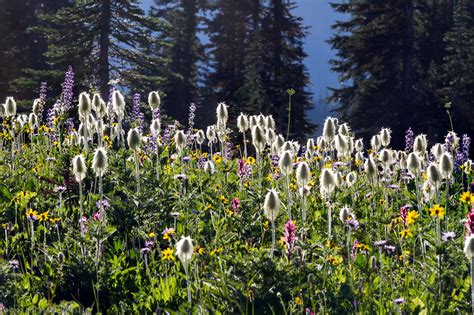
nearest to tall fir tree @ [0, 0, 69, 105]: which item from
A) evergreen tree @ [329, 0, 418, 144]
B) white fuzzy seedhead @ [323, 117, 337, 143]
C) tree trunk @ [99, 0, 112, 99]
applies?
tree trunk @ [99, 0, 112, 99]

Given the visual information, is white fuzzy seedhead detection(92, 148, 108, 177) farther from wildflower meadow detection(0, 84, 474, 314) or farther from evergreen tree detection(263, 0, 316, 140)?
evergreen tree detection(263, 0, 316, 140)

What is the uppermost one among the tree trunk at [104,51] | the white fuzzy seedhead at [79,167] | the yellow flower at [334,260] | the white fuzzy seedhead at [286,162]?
the tree trunk at [104,51]

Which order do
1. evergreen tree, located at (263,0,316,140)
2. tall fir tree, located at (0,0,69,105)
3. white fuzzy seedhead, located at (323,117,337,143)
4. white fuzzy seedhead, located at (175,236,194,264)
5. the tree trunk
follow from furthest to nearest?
tall fir tree, located at (0,0,69,105)
evergreen tree, located at (263,0,316,140)
the tree trunk
white fuzzy seedhead, located at (323,117,337,143)
white fuzzy seedhead, located at (175,236,194,264)

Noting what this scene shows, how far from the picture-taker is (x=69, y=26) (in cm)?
2794

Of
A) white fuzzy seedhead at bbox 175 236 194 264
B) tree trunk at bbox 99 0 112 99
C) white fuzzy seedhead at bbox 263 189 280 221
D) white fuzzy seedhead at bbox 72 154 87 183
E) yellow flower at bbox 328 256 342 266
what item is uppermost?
tree trunk at bbox 99 0 112 99

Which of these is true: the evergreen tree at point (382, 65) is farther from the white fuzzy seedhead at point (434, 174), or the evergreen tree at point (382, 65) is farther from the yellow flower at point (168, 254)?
the yellow flower at point (168, 254)

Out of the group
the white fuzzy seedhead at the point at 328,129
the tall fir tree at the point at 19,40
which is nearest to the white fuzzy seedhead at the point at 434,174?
the white fuzzy seedhead at the point at 328,129

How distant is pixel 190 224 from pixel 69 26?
25763mm

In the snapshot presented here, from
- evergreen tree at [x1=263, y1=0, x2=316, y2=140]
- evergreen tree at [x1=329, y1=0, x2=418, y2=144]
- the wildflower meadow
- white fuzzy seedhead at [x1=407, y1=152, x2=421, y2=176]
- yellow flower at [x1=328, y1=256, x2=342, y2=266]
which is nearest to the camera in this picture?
the wildflower meadow

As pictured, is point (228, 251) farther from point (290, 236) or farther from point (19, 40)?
point (19, 40)

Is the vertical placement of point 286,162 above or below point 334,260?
above

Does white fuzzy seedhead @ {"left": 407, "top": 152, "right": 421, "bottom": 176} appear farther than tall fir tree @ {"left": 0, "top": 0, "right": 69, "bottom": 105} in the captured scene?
No

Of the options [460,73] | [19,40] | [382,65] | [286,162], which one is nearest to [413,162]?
[286,162]

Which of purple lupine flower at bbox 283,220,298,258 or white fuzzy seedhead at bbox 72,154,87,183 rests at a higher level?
white fuzzy seedhead at bbox 72,154,87,183
